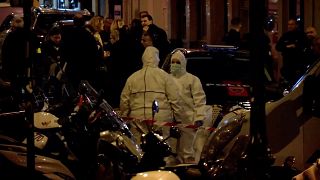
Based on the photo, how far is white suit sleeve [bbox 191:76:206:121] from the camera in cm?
1069

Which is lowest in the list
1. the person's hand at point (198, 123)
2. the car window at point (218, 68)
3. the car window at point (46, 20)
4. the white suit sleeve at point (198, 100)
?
the person's hand at point (198, 123)

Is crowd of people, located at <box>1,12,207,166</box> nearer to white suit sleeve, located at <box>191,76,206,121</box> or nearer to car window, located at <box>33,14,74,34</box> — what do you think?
white suit sleeve, located at <box>191,76,206,121</box>

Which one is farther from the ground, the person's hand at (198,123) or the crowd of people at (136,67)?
the crowd of people at (136,67)

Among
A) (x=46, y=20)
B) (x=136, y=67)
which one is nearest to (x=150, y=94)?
(x=136, y=67)

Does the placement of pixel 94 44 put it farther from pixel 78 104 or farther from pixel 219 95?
pixel 78 104

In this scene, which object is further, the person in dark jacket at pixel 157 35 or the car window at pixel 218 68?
the person in dark jacket at pixel 157 35

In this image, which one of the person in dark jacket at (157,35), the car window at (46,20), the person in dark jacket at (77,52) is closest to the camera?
the person in dark jacket at (77,52)

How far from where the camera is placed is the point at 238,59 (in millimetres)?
12086

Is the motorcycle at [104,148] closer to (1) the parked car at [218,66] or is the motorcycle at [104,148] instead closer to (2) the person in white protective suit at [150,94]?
(2) the person in white protective suit at [150,94]

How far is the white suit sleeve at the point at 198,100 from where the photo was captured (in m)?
10.7

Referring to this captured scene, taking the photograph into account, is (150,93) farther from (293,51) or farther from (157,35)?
(293,51)

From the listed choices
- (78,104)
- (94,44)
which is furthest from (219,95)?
(78,104)

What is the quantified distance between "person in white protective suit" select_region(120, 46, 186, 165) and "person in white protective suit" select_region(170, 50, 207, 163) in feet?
1.57

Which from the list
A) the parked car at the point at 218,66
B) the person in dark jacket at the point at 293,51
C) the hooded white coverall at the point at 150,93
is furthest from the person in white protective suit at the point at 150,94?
the person in dark jacket at the point at 293,51
